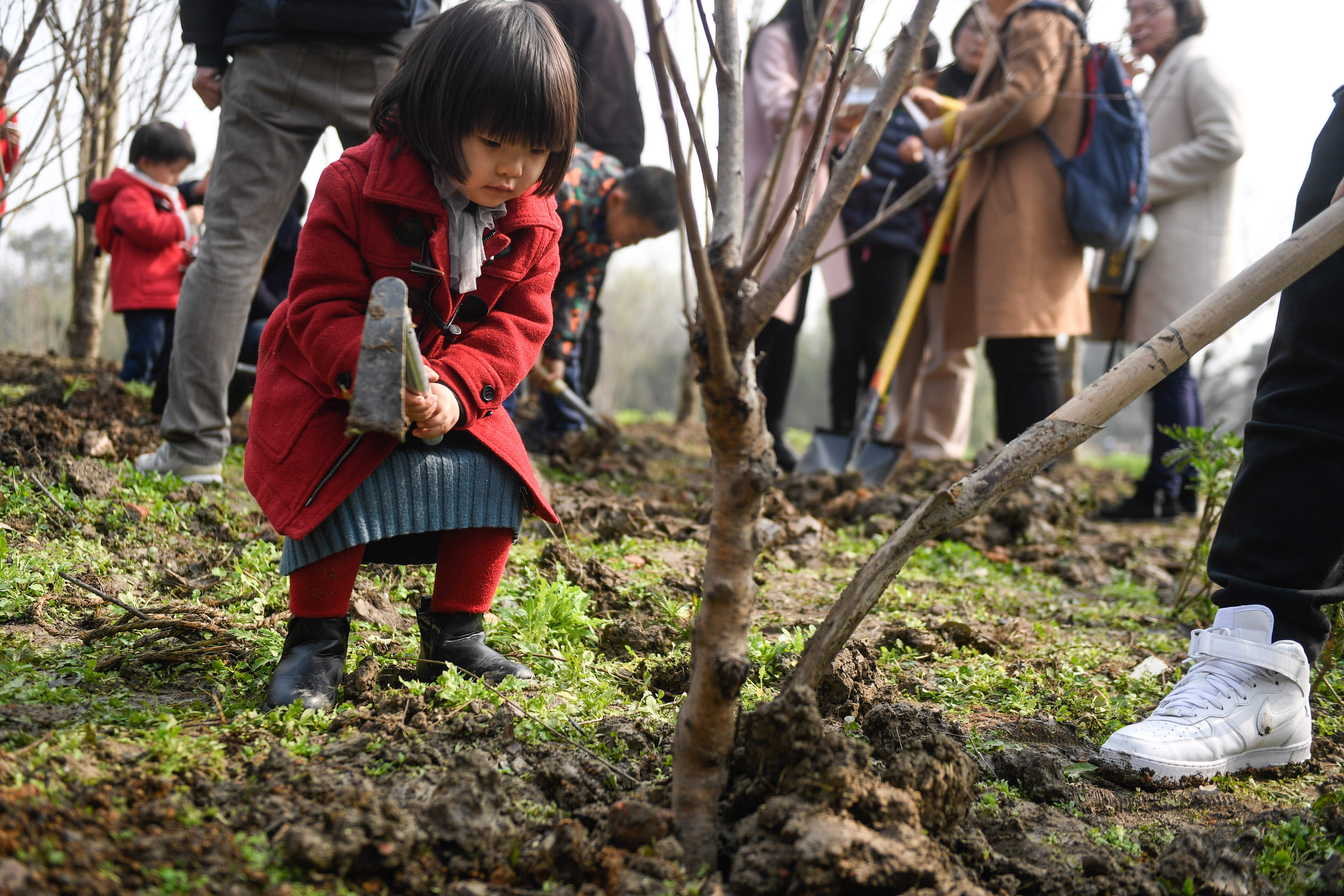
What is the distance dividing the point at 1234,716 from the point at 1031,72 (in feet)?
10.1

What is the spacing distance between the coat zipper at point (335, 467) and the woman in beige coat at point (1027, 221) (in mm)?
3249

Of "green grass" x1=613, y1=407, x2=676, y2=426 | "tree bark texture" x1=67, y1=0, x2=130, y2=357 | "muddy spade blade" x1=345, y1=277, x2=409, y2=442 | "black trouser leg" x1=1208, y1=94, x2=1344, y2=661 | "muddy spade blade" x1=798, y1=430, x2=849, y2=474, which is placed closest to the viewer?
"muddy spade blade" x1=345, y1=277, x2=409, y2=442

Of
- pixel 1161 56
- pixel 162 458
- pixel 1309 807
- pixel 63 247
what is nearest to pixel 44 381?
pixel 162 458

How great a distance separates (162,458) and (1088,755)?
280cm

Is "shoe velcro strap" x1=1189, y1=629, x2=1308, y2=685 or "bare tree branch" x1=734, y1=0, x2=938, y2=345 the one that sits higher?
"bare tree branch" x1=734, y1=0, x2=938, y2=345

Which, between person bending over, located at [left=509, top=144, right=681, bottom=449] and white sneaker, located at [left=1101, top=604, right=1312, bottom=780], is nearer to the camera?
white sneaker, located at [left=1101, top=604, right=1312, bottom=780]

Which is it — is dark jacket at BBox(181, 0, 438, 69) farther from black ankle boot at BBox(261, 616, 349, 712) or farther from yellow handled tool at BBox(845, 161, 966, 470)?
yellow handled tool at BBox(845, 161, 966, 470)

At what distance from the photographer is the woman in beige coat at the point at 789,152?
4281mm

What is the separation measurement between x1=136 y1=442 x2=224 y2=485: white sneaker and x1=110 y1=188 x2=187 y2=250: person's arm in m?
2.84

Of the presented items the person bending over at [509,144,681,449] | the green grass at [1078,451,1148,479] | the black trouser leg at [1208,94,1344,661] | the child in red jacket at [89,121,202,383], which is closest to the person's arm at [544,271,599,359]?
the person bending over at [509,144,681,449]

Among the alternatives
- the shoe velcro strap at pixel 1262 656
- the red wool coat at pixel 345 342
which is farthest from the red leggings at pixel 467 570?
the shoe velcro strap at pixel 1262 656

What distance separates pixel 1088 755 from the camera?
1.71 m

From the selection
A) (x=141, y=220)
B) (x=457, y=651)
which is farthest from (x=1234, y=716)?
(x=141, y=220)

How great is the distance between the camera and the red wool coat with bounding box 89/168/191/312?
5238 millimetres
